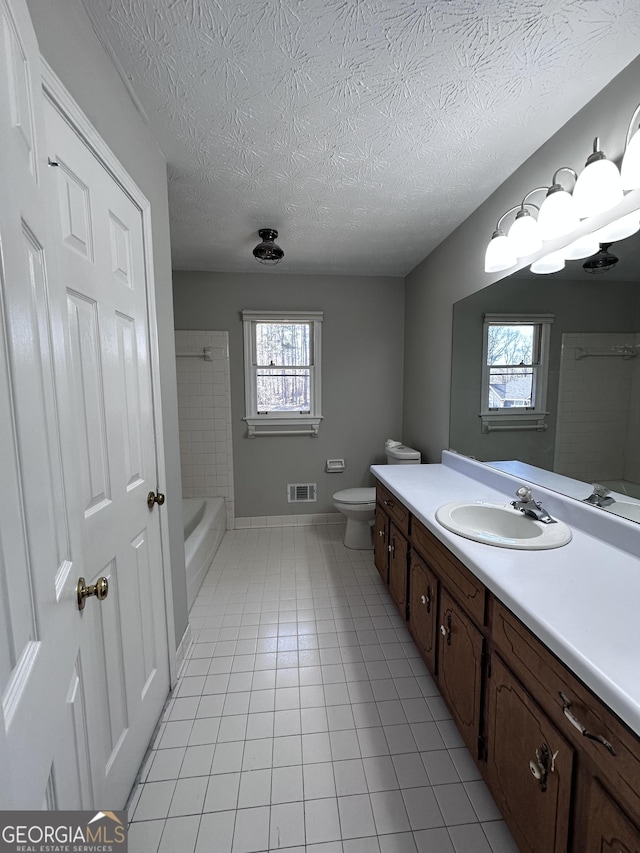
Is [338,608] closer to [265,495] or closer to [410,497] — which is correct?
[410,497]

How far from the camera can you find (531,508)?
140cm

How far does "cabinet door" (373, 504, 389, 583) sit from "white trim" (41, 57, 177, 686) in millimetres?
1234

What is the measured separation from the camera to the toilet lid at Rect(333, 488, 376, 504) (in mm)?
2812

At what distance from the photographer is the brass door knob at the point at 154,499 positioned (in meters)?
1.35

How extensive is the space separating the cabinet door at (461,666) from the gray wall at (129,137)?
4.04 ft

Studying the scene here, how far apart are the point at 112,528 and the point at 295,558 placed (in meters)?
1.91

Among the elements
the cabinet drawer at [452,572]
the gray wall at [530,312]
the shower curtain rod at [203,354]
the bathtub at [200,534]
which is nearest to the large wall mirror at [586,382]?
the gray wall at [530,312]

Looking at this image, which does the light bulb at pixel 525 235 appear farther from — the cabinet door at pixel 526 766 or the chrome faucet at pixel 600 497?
the cabinet door at pixel 526 766

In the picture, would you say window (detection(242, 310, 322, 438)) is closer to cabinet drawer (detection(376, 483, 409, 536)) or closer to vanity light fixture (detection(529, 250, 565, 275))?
cabinet drawer (detection(376, 483, 409, 536))

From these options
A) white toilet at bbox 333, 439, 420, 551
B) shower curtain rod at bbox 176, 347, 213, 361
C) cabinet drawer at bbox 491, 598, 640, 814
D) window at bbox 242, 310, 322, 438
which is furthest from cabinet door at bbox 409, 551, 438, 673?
shower curtain rod at bbox 176, 347, 213, 361

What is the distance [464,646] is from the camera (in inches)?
47.4

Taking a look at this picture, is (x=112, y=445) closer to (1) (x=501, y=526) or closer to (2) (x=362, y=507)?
(1) (x=501, y=526)

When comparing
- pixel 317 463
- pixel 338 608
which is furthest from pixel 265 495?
pixel 338 608

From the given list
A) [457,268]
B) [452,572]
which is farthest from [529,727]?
[457,268]
